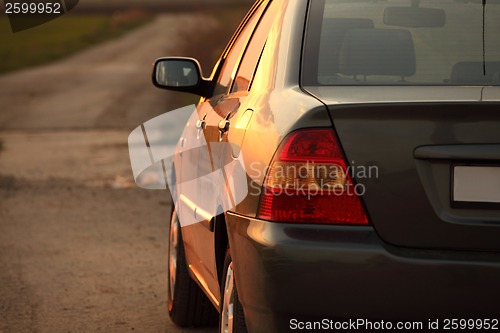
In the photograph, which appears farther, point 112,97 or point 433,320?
point 112,97

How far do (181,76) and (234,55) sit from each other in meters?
0.29

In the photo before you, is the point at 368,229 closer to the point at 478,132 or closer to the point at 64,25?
the point at 478,132

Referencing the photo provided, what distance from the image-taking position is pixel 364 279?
3.56 m

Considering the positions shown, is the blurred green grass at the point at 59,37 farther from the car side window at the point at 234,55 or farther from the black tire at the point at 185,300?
the car side window at the point at 234,55

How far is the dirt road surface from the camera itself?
21.7ft

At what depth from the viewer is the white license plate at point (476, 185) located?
11.9ft

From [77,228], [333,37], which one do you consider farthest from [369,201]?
[77,228]

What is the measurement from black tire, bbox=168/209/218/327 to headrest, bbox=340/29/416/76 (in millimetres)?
2087

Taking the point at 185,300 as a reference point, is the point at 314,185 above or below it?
above

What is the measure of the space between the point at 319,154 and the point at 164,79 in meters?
2.18

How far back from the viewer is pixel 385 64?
13.7 ft

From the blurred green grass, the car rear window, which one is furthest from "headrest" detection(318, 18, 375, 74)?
the blurred green grass

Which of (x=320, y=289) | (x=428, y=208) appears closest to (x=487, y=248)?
(x=428, y=208)

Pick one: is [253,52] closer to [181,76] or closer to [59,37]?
[181,76]
